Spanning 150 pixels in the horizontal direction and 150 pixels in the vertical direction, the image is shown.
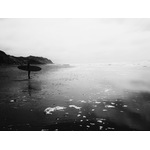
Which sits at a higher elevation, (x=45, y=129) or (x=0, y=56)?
(x=0, y=56)

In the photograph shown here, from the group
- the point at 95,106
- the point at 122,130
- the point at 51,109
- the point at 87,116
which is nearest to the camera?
the point at 122,130

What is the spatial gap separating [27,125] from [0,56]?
69.0m

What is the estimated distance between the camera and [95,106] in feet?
33.3

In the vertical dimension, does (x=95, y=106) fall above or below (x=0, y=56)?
below

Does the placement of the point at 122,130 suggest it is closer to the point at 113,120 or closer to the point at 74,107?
the point at 113,120

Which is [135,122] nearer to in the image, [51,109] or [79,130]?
[79,130]

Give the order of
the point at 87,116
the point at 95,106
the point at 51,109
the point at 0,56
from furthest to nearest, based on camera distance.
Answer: the point at 0,56 < the point at 95,106 < the point at 51,109 < the point at 87,116

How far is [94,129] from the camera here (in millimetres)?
6699

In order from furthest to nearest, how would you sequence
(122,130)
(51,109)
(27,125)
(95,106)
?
(95,106) → (51,109) → (27,125) → (122,130)

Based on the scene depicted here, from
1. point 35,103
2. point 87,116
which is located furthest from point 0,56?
point 87,116

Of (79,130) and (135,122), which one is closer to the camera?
(79,130)

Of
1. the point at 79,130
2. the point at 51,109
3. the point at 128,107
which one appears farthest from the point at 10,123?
the point at 128,107

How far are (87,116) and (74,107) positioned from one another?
1.86 metres

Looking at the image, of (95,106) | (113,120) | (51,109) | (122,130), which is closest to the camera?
(122,130)
